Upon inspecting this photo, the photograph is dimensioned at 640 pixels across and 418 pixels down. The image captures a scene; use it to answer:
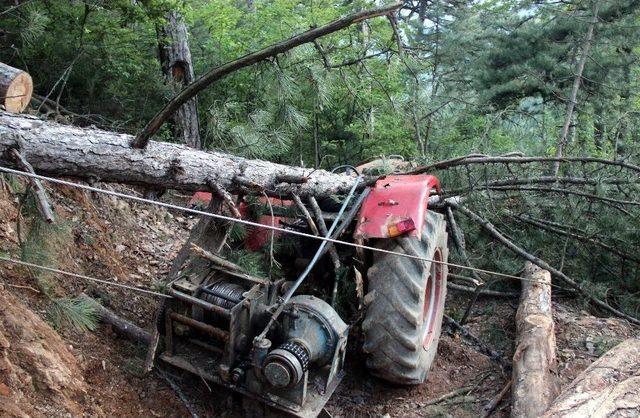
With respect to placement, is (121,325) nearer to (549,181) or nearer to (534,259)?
(534,259)

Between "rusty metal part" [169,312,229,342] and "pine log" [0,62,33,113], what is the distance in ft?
7.31

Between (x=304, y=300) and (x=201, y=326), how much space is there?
59 cm

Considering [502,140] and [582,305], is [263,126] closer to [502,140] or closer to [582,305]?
[582,305]

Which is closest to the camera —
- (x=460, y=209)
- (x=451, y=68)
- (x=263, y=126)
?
(x=460, y=209)

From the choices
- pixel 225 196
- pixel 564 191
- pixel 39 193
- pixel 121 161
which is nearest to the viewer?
pixel 39 193

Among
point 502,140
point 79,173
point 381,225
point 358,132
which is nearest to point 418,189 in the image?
point 381,225

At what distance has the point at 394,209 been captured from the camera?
3.33 metres

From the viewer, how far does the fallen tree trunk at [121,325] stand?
3250mm

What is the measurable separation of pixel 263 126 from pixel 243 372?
3.29 metres

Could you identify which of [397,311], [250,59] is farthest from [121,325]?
[250,59]

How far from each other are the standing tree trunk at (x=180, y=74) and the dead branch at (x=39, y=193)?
13.1 ft

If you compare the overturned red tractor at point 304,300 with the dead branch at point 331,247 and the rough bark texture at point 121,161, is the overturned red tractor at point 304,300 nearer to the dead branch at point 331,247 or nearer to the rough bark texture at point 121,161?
the dead branch at point 331,247

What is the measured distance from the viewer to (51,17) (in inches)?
218

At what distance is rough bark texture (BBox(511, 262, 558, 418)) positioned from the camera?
3.05 meters
